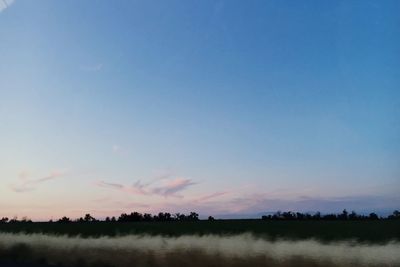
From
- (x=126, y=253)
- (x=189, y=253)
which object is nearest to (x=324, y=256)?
(x=189, y=253)

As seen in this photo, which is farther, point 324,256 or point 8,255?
point 8,255

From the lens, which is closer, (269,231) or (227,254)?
(227,254)

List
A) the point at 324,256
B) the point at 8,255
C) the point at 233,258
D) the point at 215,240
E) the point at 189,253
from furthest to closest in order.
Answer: the point at 8,255 < the point at 215,240 < the point at 189,253 < the point at 233,258 < the point at 324,256

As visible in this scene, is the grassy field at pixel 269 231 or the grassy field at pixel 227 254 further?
the grassy field at pixel 269 231

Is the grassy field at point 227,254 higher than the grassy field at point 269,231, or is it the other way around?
the grassy field at point 269,231

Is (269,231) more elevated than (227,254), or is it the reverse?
(269,231)

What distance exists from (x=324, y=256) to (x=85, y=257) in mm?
16776

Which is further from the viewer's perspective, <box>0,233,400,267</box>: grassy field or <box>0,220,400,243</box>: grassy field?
<box>0,220,400,243</box>: grassy field

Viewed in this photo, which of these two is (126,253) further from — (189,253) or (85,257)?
(189,253)

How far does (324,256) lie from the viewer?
28078mm

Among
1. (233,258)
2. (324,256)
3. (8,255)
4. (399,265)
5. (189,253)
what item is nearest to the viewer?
(399,265)

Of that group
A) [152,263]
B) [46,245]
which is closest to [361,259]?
[152,263]

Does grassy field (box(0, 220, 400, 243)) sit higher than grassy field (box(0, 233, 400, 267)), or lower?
higher

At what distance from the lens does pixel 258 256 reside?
96.0 feet
